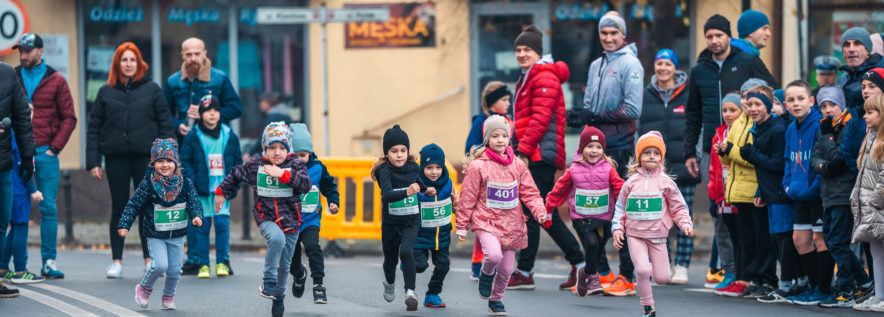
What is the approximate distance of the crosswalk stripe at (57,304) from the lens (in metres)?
8.95

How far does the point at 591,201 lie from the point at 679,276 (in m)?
1.82

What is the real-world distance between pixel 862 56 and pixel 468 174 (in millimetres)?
3061

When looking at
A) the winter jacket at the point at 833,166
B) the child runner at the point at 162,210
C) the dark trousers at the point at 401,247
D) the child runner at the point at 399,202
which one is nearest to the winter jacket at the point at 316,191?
the child runner at the point at 399,202

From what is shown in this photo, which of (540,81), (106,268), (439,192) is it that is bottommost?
(106,268)

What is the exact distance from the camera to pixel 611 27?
10203 mm

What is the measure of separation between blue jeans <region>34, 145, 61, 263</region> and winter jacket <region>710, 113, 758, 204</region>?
5613mm

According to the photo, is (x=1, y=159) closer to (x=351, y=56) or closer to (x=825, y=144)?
(x=825, y=144)

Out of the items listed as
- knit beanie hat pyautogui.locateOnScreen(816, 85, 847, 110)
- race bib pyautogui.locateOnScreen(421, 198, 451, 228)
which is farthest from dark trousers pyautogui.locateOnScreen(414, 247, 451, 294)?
knit beanie hat pyautogui.locateOnScreen(816, 85, 847, 110)

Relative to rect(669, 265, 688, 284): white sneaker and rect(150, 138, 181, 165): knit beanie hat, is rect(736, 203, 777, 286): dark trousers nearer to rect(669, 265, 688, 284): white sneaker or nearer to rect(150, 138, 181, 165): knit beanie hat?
rect(669, 265, 688, 284): white sneaker

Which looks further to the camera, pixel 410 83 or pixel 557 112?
pixel 410 83

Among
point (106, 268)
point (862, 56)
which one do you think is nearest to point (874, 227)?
point (862, 56)

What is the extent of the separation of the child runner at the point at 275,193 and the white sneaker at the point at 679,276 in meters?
3.74

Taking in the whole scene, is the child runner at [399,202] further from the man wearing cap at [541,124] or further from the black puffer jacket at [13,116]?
the black puffer jacket at [13,116]

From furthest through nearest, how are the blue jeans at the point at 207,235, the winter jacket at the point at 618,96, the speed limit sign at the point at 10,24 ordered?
the speed limit sign at the point at 10,24
the blue jeans at the point at 207,235
the winter jacket at the point at 618,96
